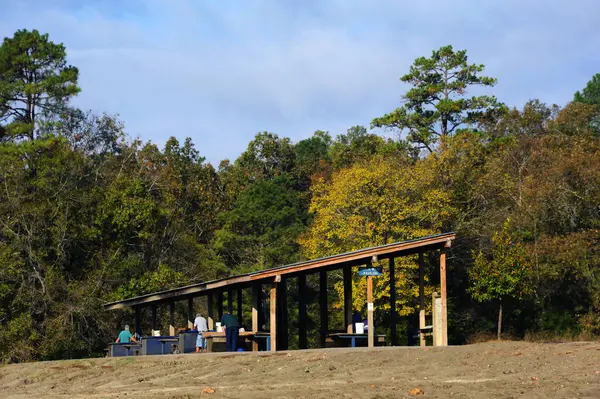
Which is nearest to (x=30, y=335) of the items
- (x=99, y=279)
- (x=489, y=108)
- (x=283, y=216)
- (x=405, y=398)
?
(x=99, y=279)

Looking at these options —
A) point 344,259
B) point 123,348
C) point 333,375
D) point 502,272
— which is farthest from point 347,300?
point 502,272

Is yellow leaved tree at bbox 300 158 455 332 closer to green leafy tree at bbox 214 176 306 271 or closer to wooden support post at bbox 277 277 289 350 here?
green leafy tree at bbox 214 176 306 271

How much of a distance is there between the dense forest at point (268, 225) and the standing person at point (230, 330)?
1248 centimetres

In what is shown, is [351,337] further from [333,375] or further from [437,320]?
[333,375]

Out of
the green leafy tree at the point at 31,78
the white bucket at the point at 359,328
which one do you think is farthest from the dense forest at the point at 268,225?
the white bucket at the point at 359,328

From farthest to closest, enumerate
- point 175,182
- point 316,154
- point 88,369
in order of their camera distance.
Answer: point 316,154 → point 175,182 → point 88,369

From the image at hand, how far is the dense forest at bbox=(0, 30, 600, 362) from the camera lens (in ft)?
113

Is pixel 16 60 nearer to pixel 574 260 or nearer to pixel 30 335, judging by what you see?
pixel 30 335

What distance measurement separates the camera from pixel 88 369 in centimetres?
2011

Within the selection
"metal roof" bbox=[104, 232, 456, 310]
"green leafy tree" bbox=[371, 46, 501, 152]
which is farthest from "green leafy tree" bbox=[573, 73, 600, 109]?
"metal roof" bbox=[104, 232, 456, 310]

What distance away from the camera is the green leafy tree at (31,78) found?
4303 cm

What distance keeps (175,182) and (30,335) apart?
22262 mm

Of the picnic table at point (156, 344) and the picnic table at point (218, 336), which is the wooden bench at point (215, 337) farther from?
the picnic table at point (156, 344)

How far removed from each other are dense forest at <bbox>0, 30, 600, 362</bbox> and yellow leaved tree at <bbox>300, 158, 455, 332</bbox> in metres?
0.08
